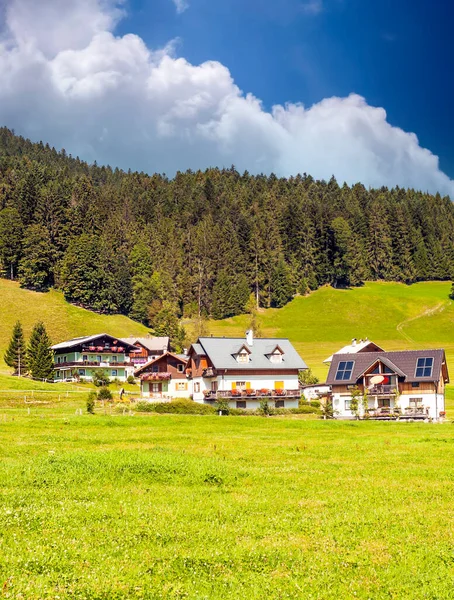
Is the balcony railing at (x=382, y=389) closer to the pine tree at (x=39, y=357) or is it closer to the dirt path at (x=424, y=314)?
the pine tree at (x=39, y=357)

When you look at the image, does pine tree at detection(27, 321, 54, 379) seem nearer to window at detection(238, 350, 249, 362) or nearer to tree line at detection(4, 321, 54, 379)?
tree line at detection(4, 321, 54, 379)

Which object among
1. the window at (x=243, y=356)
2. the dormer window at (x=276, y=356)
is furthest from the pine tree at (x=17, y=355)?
the dormer window at (x=276, y=356)

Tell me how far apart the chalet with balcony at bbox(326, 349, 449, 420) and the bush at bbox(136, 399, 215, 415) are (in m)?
16.6

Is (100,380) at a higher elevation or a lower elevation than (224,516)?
higher

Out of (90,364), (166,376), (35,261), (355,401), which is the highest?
(35,261)

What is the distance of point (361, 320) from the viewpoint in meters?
160

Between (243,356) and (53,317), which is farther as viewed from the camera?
(53,317)

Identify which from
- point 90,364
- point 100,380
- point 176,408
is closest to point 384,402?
point 176,408

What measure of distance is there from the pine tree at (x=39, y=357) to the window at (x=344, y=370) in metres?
47.2

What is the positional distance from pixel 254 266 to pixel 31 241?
64.3m

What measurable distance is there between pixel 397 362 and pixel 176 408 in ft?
89.3

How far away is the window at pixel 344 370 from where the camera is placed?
69688 millimetres

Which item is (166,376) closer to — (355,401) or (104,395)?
(104,395)

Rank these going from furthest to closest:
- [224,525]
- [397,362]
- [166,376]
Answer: [166,376]
[397,362]
[224,525]
